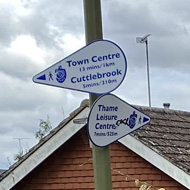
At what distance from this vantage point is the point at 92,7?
4191mm

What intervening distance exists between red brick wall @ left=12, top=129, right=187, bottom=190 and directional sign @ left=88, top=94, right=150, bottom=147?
4.15 meters

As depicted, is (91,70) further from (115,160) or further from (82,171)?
(82,171)

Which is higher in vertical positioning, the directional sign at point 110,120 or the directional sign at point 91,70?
the directional sign at point 91,70

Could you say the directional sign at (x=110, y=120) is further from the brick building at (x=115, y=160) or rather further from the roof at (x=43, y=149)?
the roof at (x=43, y=149)

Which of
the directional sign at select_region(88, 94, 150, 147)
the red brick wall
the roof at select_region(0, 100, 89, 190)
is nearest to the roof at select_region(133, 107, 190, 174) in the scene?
the red brick wall

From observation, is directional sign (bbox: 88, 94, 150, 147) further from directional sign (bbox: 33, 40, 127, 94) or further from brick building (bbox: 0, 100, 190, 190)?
brick building (bbox: 0, 100, 190, 190)

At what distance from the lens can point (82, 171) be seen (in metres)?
8.88

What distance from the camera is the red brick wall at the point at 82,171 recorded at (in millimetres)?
8344

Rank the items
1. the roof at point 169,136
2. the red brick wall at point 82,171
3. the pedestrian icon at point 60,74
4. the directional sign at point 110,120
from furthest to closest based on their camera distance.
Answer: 1. the red brick wall at point 82,171
2. the roof at point 169,136
3. the pedestrian icon at point 60,74
4. the directional sign at point 110,120

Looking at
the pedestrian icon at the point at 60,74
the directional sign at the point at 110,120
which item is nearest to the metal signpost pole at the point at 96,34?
the directional sign at the point at 110,120

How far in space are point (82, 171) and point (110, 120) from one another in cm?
490

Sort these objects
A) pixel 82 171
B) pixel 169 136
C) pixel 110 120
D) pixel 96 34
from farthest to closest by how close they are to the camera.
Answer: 1. pixel 82 171
2. pixel 169 136
3. pixel 96 34
4. pixel 110 120

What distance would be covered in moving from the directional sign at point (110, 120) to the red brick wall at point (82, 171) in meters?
4.15

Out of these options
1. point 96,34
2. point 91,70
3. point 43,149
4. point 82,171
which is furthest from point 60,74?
point 82,171
